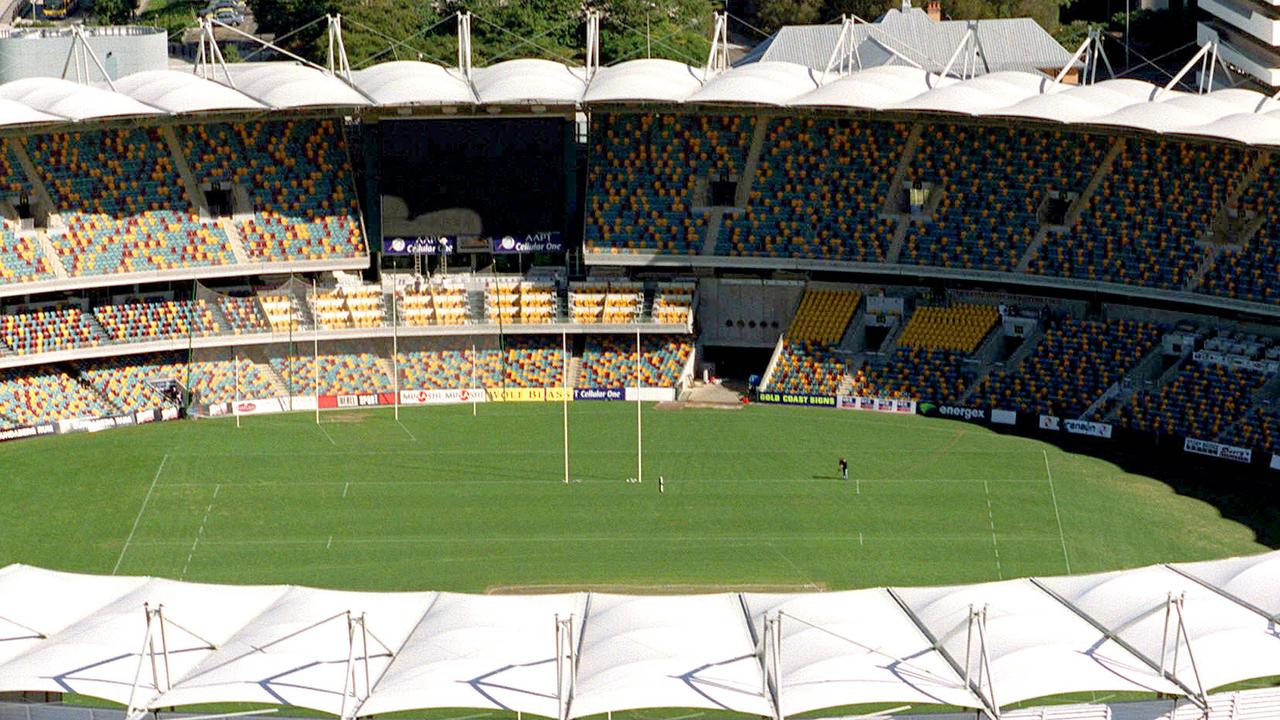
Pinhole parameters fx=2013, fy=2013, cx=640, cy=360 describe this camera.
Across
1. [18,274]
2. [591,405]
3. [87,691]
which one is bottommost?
[591,405]

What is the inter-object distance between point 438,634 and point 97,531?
1035 inches

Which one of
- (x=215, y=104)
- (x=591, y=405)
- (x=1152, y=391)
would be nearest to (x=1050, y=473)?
(x=1152, y=391)

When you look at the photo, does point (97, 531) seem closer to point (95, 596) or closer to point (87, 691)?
point (95, 596)

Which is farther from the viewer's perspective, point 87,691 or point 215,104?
point 215,104

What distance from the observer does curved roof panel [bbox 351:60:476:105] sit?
271 ft

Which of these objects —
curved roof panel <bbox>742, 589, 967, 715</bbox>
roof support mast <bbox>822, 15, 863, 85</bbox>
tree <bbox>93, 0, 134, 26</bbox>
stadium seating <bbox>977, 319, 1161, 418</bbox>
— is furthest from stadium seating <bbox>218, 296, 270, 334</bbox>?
tree <bbox>93, 0, 134, 26</bbox>

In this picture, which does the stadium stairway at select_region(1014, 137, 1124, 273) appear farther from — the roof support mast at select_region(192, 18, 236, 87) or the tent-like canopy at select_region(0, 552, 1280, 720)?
the tent-like canopy at select_region(0, 552, 1280, 720)

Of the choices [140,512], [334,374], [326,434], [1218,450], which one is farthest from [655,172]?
[140,512]

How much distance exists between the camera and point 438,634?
45594 millimetres

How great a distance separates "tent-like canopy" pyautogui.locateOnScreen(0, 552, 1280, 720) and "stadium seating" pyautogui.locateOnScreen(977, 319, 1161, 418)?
3002 centimetres

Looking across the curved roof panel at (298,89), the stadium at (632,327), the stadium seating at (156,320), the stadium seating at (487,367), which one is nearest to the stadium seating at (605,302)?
the stadium at (632,327)

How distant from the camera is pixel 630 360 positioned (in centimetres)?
8594

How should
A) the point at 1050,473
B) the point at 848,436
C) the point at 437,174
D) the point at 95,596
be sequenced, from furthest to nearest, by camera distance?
the point at 437,174 → the point at 848,436 → the point at 1050,473 → the point at 95,596

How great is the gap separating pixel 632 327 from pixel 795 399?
25.0ft
